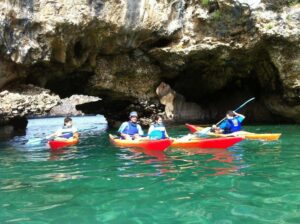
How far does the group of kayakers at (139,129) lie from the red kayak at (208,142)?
895 mm

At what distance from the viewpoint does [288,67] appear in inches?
773

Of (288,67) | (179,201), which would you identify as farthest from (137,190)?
(288,67)

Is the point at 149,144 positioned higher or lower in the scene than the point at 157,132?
lower

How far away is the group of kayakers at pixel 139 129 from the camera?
13109 millimetres

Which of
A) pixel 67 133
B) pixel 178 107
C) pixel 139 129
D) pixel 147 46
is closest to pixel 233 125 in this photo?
pixel 139 129

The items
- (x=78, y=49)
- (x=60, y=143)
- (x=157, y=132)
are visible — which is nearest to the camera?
→ (x=157, y=132)

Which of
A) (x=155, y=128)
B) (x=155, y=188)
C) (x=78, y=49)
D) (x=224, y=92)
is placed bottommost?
(x=155, y=188)

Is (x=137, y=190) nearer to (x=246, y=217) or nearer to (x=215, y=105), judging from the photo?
(x=246, y=217)

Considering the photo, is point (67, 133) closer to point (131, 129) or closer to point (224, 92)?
point (131, 129)

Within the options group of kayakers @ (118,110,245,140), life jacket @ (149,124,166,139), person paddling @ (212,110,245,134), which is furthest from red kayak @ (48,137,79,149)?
person paddling @ (212,110,245,134)

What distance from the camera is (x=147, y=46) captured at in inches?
762

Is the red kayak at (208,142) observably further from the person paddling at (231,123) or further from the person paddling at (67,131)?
the person paddling at (67,131)

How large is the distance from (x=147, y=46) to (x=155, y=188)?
13428 millimetres

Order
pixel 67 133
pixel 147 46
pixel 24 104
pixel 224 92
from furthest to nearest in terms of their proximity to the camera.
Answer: pixel 224 92 < pixel 147 46 < pixel 24 104 < pixel 67 133
